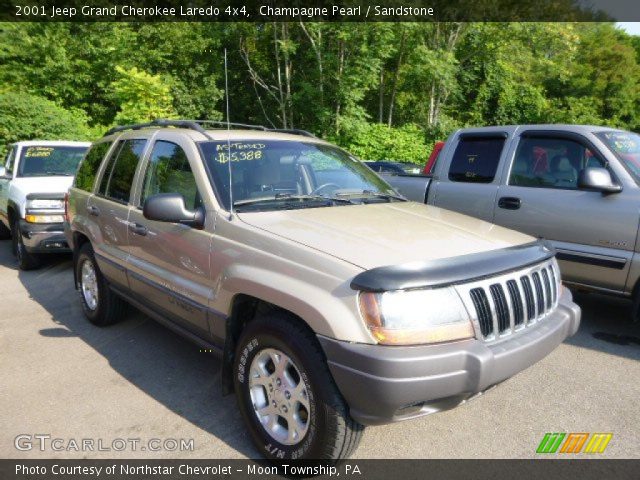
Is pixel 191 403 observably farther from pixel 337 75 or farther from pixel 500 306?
pixel 337 75

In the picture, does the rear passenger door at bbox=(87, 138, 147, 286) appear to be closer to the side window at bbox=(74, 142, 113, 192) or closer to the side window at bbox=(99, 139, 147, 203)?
the side window at bbox=(99, 139, 147, 203)

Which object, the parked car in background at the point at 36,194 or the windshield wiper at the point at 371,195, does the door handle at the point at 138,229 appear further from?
the parked car in background at the point at 36,194

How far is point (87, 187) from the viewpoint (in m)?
5.08

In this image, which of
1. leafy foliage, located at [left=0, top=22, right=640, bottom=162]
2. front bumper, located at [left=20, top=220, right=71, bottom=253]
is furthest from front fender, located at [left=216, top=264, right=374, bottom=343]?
leafy foliage, located at [left=0, top=22, right=640, bottom=162]

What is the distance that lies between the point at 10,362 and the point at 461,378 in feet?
12.2

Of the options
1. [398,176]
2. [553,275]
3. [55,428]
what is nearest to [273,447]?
[55,428]

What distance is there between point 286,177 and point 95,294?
8.43 feet

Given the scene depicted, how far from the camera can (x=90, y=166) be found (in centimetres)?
521

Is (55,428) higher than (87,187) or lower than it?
lower

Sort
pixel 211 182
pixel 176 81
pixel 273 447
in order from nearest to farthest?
pixel 273 447
pixel 211 182
pixel 176 81

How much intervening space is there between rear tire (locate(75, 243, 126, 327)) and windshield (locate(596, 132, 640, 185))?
15.7 ft

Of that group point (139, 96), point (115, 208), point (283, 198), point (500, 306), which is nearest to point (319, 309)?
point (500, 306)

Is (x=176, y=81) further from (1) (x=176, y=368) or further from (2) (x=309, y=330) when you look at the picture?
(2) (x=309, y=330)

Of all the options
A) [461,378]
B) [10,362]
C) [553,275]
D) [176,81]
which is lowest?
[10,362]
